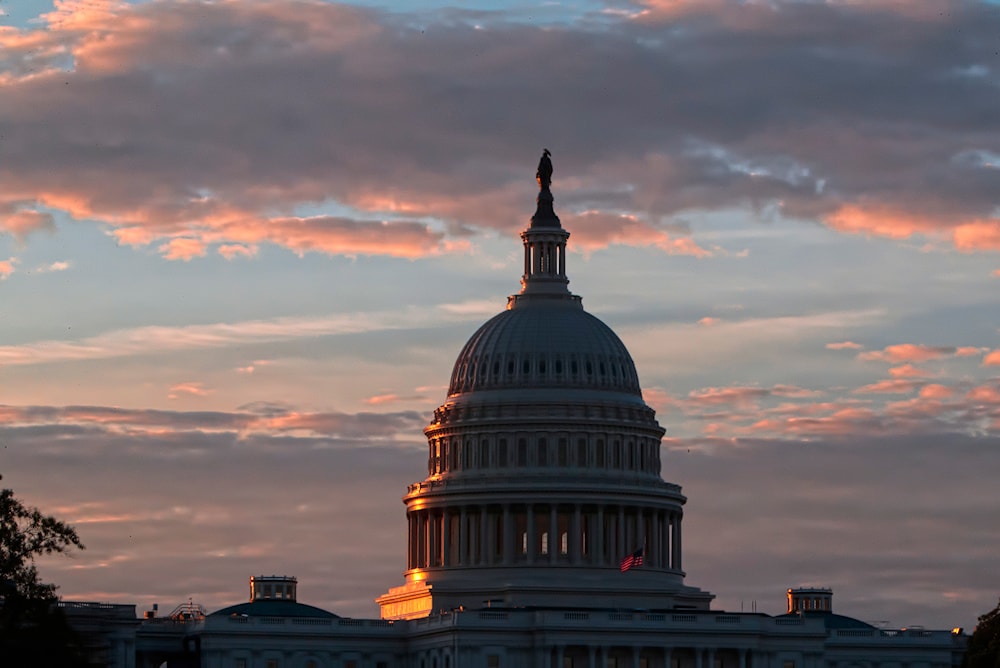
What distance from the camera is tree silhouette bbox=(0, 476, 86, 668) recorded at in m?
146

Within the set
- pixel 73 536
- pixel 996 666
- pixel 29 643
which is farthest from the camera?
pixel 996 666

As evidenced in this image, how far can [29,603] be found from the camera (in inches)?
5999

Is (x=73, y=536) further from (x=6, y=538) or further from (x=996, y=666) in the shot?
(x=996, y=666)

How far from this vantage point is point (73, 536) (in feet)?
516

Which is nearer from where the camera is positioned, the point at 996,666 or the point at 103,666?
the point at 103,666

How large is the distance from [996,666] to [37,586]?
71.1 meters

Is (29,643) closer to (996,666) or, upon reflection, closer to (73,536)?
(73,536)

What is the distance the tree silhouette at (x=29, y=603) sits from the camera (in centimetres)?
14600

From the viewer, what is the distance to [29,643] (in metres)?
146

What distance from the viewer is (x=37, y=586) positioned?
154 meters

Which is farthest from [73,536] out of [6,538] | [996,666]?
[996,666]

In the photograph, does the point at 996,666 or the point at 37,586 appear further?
the point at 996,666

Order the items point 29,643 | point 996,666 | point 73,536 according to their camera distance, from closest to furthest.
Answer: point 29,643 → point 73,536 → point 996,666

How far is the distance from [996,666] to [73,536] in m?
68.5
